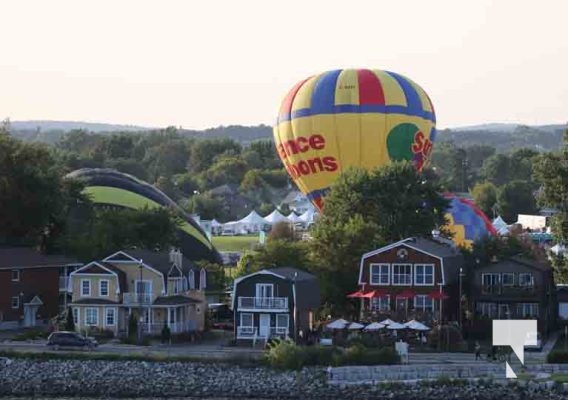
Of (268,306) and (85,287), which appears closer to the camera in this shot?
(268,306)

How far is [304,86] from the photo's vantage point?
A: 9581 cm

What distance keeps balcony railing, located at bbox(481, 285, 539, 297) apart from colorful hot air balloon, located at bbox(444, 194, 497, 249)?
64.9 ft

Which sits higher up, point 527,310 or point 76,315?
point 527,310

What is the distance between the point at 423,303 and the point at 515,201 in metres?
118

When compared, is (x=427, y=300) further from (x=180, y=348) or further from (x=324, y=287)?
(x=180, y=348)

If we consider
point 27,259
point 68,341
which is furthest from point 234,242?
point 68,341

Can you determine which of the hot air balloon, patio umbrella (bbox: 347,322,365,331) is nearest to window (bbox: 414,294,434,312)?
patio umbrella (bbox: 347,322,365,331)

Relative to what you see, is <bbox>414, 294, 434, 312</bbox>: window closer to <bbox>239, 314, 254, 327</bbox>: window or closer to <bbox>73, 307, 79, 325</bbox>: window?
<bbox>239, 314, 254, 327</bbox>: window

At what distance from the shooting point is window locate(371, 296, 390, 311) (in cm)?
7288

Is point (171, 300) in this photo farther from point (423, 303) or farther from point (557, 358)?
point (557, 358)

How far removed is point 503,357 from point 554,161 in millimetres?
19863

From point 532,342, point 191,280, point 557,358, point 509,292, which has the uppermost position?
point 191,280

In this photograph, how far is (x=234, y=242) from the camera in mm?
153875

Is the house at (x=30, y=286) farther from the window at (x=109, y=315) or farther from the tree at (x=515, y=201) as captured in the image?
the tree at (x=515, y=201)
